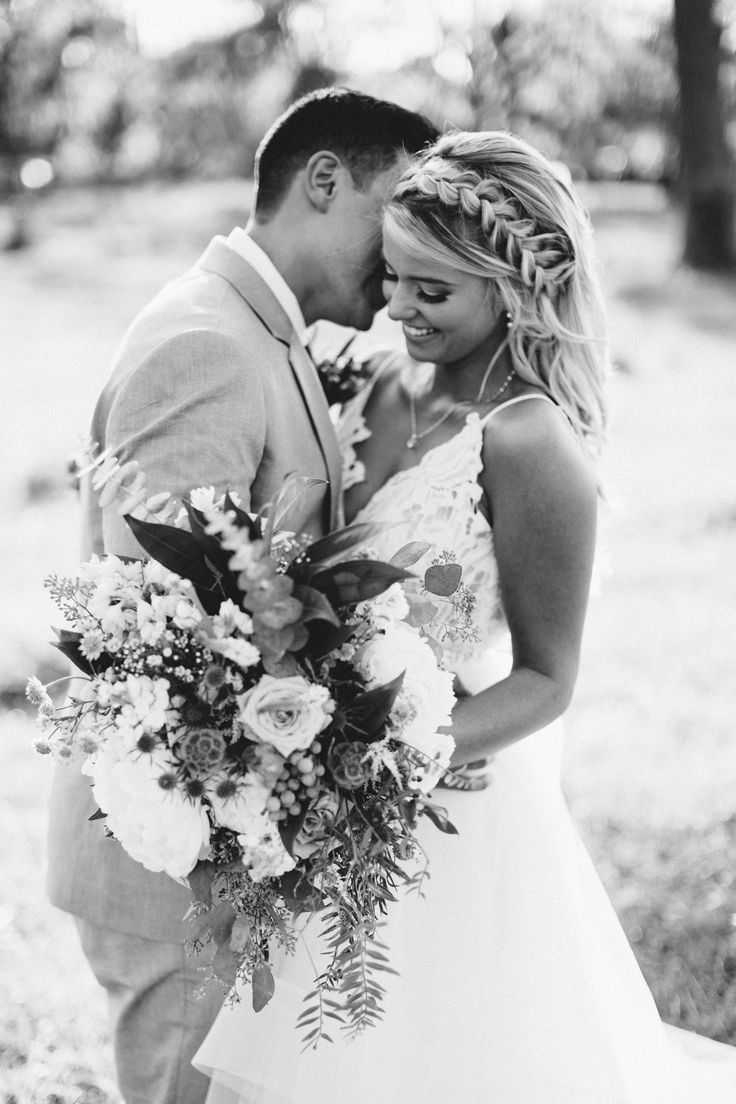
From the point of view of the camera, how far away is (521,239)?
2.69m

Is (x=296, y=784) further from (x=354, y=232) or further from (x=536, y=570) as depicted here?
(x=354, y=232)

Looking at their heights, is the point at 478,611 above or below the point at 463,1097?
above

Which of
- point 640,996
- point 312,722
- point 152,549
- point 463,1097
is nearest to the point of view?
point 312,722

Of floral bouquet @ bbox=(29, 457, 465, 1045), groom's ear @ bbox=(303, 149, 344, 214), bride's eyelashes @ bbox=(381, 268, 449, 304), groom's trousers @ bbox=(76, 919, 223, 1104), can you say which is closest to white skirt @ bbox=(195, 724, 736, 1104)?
groom's trousers @ bbox=(76, 919, 223, 1104)

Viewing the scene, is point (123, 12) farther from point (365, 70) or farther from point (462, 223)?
point (462, 223)

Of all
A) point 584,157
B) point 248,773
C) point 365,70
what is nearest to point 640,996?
point 248,773

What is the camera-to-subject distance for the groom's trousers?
2.56 meters

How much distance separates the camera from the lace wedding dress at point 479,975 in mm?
2523

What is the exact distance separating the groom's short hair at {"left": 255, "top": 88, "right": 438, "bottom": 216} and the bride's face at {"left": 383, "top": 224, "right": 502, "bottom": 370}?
29cm

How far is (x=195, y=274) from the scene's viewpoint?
2705 mm

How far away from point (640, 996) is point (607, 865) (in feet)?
6.20

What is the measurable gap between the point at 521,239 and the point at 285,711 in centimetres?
151

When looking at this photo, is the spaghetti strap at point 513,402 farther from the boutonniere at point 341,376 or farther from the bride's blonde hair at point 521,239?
the boutonniere at point 341,376

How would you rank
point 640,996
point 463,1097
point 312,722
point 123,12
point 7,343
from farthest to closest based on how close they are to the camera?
point 123,12 < point 7,343 < point 640,996 < point 463,1097 < point 312,722
